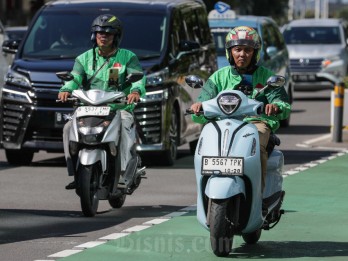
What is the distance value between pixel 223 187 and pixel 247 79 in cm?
123


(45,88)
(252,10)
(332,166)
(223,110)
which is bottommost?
(252,10)

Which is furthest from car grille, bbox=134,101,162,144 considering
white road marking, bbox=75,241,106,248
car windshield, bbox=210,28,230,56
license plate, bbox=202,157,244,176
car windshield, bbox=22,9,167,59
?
car windshield, bbox=210,28,230,56

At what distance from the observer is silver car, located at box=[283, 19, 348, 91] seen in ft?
117

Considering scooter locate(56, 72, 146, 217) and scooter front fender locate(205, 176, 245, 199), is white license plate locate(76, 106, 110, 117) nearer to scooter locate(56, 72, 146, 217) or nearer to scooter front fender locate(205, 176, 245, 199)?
scooter locate(56, 72, 146, 217)

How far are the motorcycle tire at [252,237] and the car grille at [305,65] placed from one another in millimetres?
24898

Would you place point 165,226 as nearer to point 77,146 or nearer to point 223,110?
point 77,146

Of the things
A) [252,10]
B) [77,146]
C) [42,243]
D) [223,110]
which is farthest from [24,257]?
[252,10]

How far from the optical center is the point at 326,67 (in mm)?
35656

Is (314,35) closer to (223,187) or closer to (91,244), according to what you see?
(91,244)

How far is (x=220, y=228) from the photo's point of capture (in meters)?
9.92

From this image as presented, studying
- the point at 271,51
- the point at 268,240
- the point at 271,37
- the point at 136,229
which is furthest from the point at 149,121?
the point at 271,37

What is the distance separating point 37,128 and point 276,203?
7259mm

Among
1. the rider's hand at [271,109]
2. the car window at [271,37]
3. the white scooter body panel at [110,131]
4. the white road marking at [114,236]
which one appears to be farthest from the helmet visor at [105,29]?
the car window at [271,37]

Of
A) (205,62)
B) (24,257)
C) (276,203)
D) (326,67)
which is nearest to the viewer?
(24,257)
